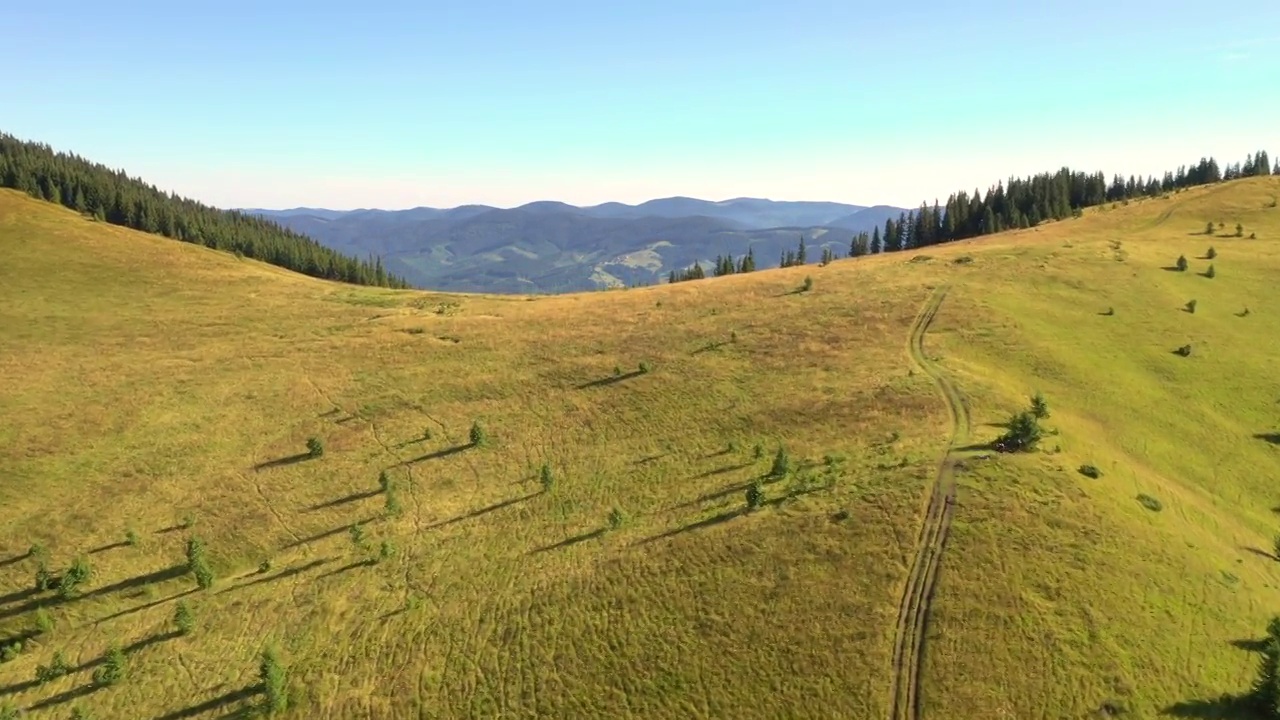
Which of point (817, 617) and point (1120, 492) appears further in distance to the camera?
point (1120, 492)

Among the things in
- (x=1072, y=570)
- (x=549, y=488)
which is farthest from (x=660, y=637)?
(x=1072, y=570)

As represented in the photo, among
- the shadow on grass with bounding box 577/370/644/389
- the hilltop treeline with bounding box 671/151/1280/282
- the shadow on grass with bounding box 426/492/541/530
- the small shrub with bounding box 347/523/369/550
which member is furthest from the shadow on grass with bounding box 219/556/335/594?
the hilltop treeline with bounding box 671/151/1280/282

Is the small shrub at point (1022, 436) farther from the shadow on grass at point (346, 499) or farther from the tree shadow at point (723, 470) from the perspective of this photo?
the shadow on grass at point (346, 499)

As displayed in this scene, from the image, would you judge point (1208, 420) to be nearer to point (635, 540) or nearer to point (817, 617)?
point (817, 617)

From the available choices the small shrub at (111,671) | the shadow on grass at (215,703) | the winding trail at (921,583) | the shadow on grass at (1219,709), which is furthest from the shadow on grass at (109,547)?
the shadow on grass at (1219,709)

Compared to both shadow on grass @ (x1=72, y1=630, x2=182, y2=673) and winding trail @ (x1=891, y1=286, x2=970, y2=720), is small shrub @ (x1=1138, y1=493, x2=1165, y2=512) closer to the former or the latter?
winding trail @ (x1=891, y1=286, x2=970, y2=720)

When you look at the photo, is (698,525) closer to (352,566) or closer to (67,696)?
(352,566)

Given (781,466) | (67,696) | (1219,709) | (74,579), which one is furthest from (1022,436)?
(74,579)
